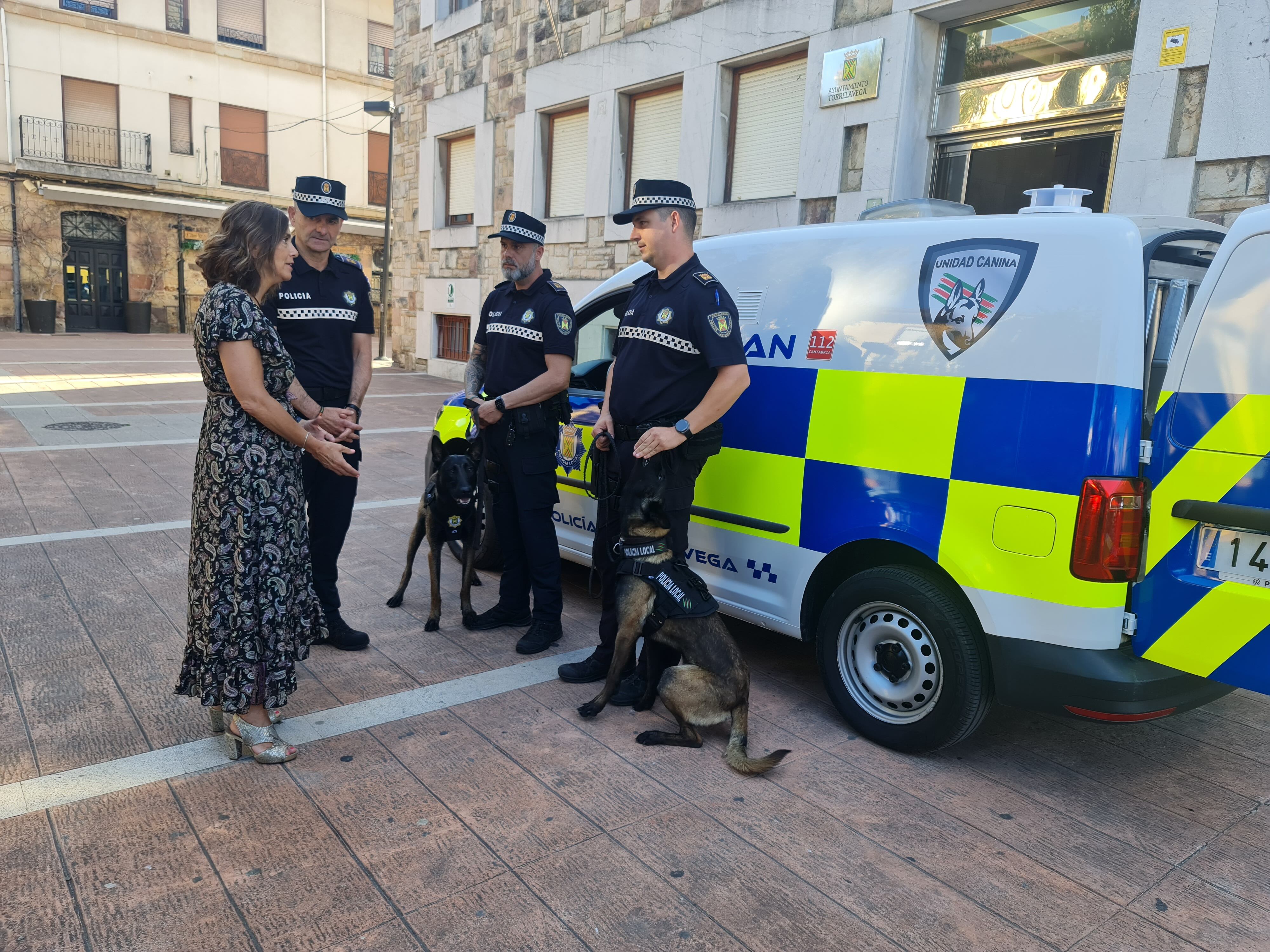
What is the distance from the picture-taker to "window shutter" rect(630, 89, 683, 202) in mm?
11266

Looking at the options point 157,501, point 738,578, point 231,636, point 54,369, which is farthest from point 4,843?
point 54,369

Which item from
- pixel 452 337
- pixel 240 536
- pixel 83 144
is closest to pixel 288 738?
pixel 240 536

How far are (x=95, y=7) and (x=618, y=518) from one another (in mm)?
30304

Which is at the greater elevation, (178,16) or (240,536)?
(178,16)

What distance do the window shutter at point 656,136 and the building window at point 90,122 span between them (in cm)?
2177

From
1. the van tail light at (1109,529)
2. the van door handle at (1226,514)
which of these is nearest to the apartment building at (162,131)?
the van tail light at (1109,529)

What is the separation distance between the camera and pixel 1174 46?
6.48 m

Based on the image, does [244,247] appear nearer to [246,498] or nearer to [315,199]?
[246,498]

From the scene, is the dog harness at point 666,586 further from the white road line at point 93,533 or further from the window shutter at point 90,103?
the window shutter at point 90,103

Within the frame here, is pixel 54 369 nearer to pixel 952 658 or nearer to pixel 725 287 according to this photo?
pixel 725 287

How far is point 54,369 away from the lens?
1515 cm

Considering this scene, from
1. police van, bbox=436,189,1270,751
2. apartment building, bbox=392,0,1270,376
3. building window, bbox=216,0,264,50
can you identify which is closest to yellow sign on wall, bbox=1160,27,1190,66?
apartment building, bbox=392,0,1270,376

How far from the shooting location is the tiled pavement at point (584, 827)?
234cm

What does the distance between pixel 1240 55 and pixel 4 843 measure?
799 cm
